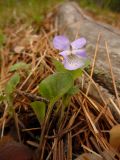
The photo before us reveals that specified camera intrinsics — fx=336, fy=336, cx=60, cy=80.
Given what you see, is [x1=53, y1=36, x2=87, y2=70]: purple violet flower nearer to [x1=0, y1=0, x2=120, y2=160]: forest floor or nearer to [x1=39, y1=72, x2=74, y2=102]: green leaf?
[x1=39, y1=72, x2=74, y2=102]: green leaf

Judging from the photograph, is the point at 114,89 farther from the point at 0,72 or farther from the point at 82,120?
the point at 0,72

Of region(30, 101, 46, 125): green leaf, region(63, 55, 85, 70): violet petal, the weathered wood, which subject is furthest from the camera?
the weathered wood

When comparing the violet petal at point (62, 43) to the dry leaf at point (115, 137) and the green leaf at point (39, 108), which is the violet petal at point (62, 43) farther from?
the dry leaf at point (115, 137)

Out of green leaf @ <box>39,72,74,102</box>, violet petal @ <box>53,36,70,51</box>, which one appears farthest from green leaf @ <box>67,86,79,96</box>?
violet petal @ <box>53,36,70,51</box>

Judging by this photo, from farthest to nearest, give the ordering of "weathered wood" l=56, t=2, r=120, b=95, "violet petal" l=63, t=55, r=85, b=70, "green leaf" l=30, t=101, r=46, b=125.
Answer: "weathered wood" l=56, t=2, r=120, b=95
"green leaf" l=30, t=101, r=46, b=125
"violet petal" l=63, t=55, r=85, b=70

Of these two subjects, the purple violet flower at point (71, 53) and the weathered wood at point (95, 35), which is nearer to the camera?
the purple violet flower at point (71, 53)

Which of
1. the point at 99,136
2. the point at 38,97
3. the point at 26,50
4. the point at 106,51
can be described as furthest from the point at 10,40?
the point at 99,136

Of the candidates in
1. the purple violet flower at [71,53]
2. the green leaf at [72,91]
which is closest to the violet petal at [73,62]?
the purple violet flower at [71,53]
